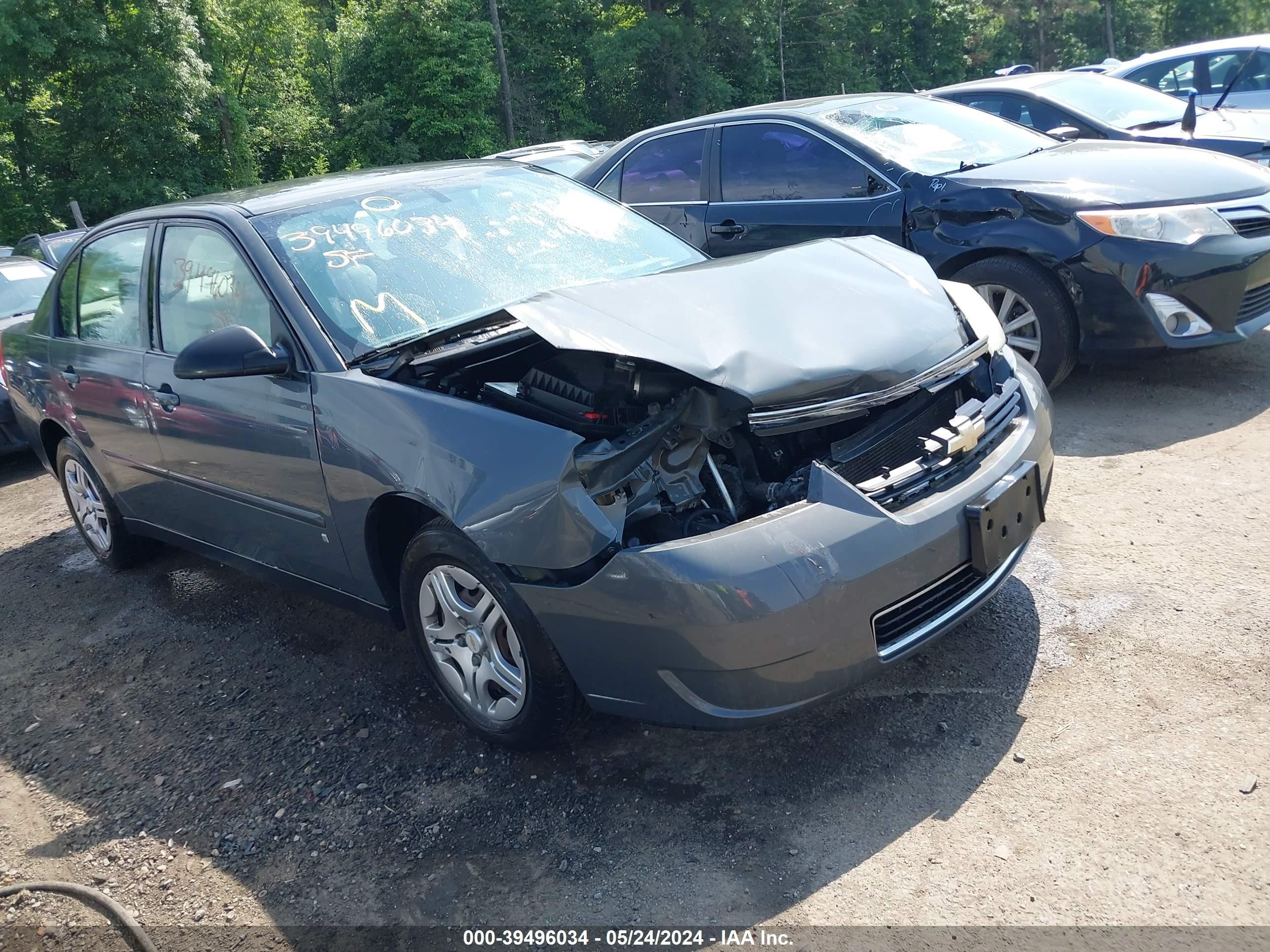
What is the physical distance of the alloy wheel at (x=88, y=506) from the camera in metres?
4.98

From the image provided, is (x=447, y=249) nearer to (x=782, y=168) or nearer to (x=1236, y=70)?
(x=782, y=168)

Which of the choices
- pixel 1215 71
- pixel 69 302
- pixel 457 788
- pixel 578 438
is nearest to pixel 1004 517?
pixel 578 438

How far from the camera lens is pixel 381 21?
29.4m

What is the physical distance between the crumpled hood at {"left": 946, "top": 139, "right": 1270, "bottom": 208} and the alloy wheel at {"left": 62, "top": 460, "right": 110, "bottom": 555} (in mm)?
4801

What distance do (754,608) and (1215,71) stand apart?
10209 millimetres

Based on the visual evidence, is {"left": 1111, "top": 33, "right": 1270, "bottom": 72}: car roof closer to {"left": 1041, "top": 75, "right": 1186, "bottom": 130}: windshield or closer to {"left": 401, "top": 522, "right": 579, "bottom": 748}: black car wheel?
{"left": 1041, "top": 75, "right": 1186, "bottom": 130}: windshield

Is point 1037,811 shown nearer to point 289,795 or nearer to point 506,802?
point 506,802

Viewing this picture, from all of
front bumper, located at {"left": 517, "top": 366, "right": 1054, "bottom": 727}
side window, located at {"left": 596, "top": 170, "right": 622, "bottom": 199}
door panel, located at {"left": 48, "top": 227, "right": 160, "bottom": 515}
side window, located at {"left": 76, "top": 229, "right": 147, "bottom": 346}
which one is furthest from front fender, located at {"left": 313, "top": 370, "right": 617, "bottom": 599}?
→ side window, located at {"left": 596, "top": 170, "right": 622, "bottom": 199}

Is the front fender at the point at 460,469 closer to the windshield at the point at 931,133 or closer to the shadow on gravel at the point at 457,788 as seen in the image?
the shadow on gravel at the point at 457,788

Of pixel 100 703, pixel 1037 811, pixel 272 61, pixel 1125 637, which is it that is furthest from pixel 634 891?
pixel 272 61

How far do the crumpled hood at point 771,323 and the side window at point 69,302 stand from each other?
2.86 metres

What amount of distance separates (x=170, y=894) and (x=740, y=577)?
179 cm

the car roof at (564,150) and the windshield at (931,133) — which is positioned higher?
the windshield at (931,133)

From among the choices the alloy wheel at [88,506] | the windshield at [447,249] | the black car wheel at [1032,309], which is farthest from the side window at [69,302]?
the black car wheel at [1032,309]
